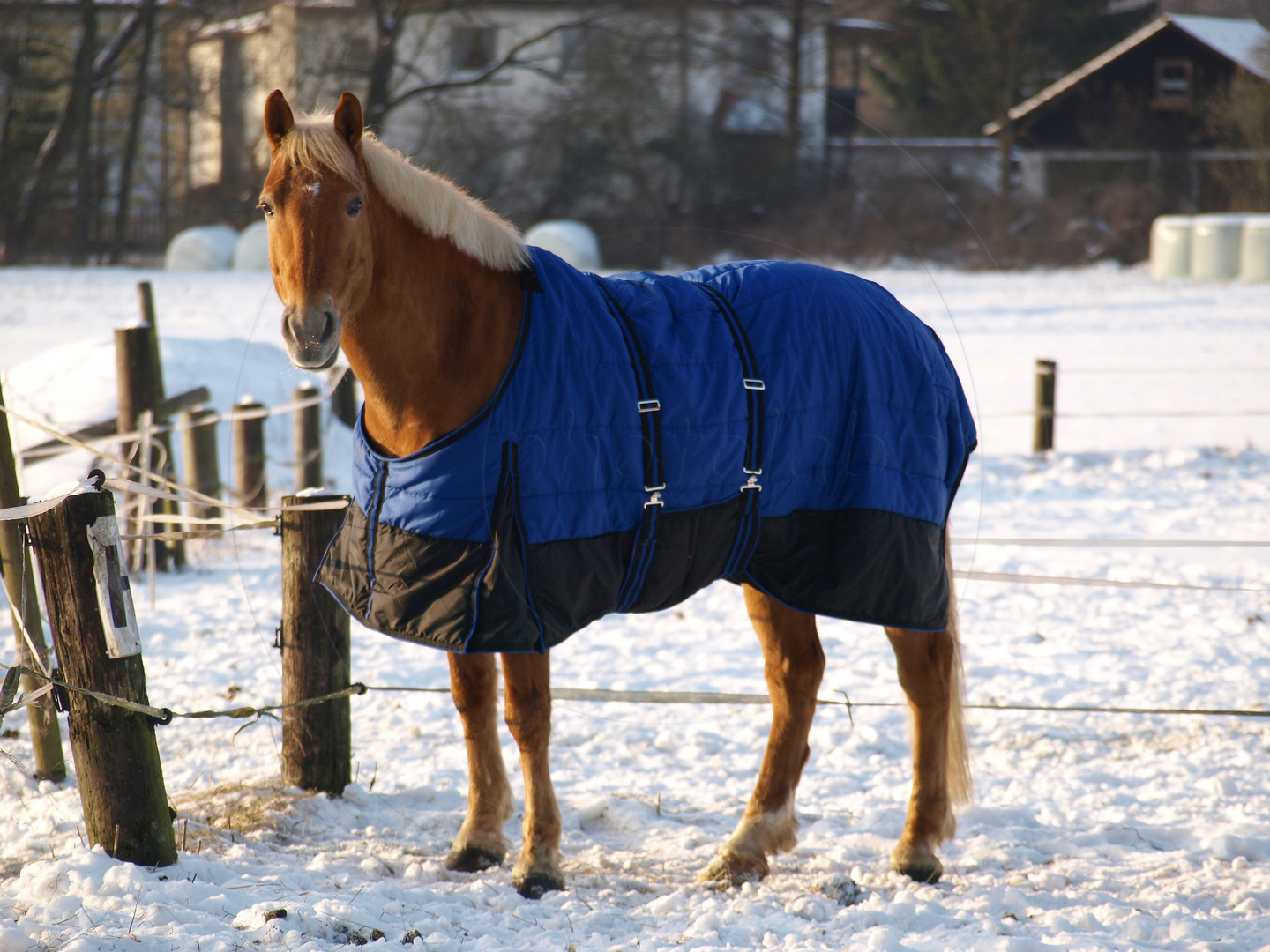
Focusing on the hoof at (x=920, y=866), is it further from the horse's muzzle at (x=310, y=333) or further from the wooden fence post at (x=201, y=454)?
the wooden fence post at (x=201, y=454)

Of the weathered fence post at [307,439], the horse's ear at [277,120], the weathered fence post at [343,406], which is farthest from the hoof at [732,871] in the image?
the weathered fence post at [343,406]

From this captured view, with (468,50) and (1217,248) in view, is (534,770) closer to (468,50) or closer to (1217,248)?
(1217,248)

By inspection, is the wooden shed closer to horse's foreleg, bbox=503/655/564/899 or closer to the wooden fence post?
the wooden fence post

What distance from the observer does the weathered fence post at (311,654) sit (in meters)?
2.90

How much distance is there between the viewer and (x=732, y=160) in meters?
11.9

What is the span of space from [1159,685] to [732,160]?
933 centimetres

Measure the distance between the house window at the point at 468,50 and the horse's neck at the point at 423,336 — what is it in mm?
19375

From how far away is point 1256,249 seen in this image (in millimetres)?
17859

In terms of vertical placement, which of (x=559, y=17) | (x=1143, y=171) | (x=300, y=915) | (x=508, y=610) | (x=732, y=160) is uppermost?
(x=559, y=17)

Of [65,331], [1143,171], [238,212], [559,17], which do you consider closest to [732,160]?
[65,331]

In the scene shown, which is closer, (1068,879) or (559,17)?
(1068,879)

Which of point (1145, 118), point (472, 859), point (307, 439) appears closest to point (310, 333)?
point (472, 859)

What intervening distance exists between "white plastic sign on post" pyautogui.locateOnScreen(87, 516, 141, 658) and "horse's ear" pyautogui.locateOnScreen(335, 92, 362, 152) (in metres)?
0.98

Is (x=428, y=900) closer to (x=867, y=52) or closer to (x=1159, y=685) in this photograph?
(x=1159, y=685)
